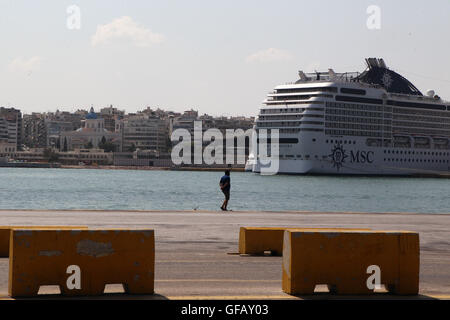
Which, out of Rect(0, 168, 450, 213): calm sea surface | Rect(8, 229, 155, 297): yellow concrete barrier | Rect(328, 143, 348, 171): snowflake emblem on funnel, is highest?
Rect(328, 143, 348, 171): snowflake emblem on funnel

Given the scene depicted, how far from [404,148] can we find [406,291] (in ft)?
441

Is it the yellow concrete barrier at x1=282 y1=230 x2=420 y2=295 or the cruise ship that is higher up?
the cruise ship

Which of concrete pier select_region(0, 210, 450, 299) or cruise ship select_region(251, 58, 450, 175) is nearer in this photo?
concrete pier select_region(0, 210, 450, 299)

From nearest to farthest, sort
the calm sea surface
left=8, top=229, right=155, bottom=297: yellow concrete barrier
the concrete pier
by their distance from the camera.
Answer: left=8, top=229, right=155, bottom=297: yellow concrete barrier < the concrete pier < the calm sea surface

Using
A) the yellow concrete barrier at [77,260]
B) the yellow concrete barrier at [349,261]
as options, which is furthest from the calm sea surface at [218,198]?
the yellow concrete barrier at [77,260]

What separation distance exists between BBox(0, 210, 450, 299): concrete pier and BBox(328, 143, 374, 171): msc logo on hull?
107m

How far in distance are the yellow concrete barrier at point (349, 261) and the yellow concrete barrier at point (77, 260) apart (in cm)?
167

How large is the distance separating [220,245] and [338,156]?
11938cm

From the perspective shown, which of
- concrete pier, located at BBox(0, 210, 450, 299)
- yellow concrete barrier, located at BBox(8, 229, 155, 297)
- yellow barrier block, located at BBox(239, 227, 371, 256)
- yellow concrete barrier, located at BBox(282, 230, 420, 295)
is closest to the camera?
yellow concrete barrier, located at BBox(8, 229, 155, 297)

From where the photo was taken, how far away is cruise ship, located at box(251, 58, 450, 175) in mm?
132125

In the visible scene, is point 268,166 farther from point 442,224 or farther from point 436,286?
point 436,286

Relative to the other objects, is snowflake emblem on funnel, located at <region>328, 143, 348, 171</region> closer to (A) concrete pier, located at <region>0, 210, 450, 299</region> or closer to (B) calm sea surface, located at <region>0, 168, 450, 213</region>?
(B) calm sea surface, located at <region>0, 168, 450, 213</region>

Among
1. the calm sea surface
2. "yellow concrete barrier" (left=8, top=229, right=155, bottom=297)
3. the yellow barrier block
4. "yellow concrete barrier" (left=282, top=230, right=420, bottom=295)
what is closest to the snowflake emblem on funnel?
the calm sea surface
